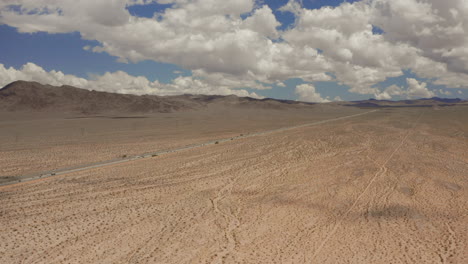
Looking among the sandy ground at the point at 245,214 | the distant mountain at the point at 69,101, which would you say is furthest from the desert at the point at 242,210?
the distant mountain at the point at 69,101

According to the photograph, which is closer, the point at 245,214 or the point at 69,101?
the point at 245,214

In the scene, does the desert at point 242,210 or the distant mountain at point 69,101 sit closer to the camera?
the desert at point 242,210

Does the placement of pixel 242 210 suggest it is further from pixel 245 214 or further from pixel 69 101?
pixel 69 101

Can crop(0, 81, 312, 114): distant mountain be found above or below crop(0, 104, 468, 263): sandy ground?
above

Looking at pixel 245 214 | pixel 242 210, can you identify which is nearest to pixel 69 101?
pixel 242 210

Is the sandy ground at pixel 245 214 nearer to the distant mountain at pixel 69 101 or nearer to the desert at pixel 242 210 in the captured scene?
the desert at pixel 242 210

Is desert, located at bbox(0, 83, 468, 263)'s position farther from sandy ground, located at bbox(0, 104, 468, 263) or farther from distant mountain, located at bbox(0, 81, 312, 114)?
distant mountain, located at bbox(0, 81, 312, 114)

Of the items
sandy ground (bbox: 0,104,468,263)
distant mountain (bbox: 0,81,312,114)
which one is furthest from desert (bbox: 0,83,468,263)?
distant mountain (bbox: 0,81,312,114)

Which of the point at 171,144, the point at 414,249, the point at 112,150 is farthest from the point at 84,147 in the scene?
the point at 414,249

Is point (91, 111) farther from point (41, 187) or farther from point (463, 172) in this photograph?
point (463, 172)
